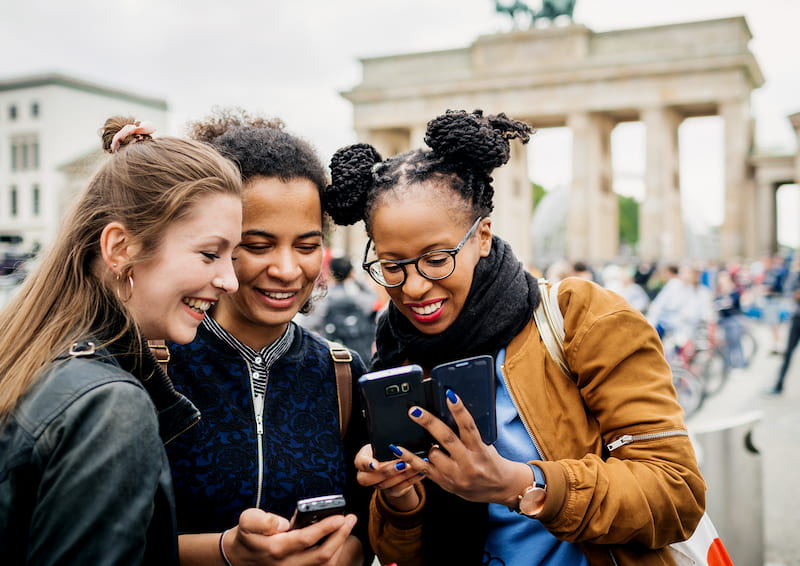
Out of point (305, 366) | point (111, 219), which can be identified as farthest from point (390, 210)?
point (111, 219)

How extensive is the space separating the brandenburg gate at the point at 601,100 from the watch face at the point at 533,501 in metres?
36.9

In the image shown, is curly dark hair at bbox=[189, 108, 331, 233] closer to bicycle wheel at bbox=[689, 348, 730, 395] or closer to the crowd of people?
the crowd of people

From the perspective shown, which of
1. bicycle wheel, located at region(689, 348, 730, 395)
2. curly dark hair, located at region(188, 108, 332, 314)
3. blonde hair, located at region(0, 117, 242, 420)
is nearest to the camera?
blonde hair, located at region(0, 117, 242, 420)

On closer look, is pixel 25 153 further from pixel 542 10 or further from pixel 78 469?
pixel 78 469

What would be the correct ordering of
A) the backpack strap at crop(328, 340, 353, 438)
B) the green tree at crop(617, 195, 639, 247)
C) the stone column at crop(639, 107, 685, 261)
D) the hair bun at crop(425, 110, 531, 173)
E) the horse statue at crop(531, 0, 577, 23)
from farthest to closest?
the green tree at crop(617, 195, 639, 247) < the horse statue at crop(531, 0, 577, 23) < the stone column at crop(639, 107, 685, 261) < the backpack strap at crop(328, 340, 353, 438) < the hair bun at crop(425, 110, 531, 173)

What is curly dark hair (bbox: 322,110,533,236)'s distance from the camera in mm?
2227

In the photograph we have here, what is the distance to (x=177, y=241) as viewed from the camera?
5.96ft

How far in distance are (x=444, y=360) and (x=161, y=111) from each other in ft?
254

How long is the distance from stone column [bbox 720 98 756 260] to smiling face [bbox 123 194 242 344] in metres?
40.3

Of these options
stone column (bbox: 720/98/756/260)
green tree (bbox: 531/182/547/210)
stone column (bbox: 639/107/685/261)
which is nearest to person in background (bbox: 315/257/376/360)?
stone column (bbox: 639/107/685/261)

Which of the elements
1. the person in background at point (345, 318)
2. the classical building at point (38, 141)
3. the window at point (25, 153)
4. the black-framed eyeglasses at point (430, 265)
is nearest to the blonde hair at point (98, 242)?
the black-framed eyeglasses at point (430, 265)

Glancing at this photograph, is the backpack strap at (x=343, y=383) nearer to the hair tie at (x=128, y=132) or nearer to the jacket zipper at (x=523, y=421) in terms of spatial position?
the jacket zipper at (x=523, y=421)

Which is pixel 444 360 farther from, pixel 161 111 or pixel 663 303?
pixel 161 111

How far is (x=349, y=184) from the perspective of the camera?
2371mm
